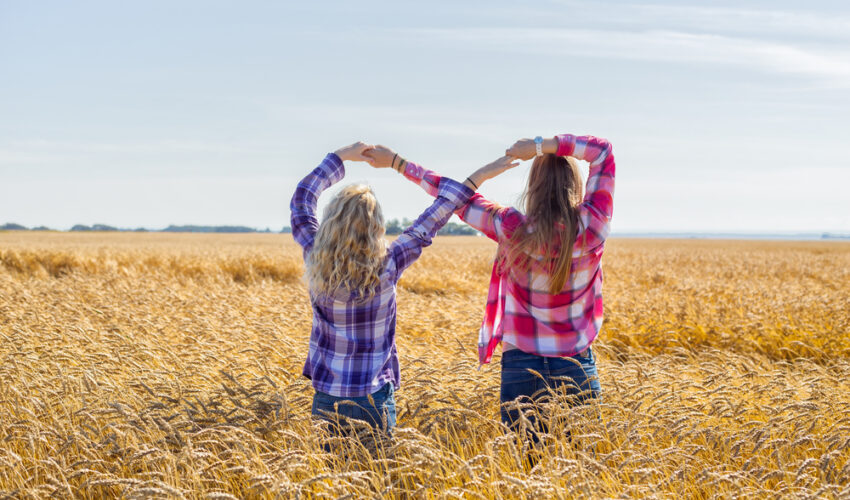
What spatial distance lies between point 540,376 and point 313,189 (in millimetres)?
1645

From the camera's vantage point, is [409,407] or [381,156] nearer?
[381,156]

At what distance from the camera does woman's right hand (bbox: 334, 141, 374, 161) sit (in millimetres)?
3443

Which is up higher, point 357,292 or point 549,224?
point 549,224

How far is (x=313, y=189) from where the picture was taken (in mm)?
3346

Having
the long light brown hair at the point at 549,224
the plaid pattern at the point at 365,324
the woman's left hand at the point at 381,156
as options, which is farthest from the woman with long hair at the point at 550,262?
the woman's left hand at the point at 381,156

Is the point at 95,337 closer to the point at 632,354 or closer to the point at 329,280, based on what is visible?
the point at 329,280

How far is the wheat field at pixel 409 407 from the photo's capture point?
270 cm

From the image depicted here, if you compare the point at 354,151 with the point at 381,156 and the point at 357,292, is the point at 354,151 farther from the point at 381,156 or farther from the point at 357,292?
the point at 357,292

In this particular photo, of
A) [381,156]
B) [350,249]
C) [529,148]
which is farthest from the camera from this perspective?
[381,156]

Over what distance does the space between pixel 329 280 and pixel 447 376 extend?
210 cm

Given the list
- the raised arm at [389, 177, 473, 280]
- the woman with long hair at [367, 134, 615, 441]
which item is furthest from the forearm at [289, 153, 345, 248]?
the woman with long hair at [367, 134, 615, 441]

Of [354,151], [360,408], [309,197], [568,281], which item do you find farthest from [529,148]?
[360,408]

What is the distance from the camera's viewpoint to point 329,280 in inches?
114

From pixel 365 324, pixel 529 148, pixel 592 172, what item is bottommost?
pixel 365 324
